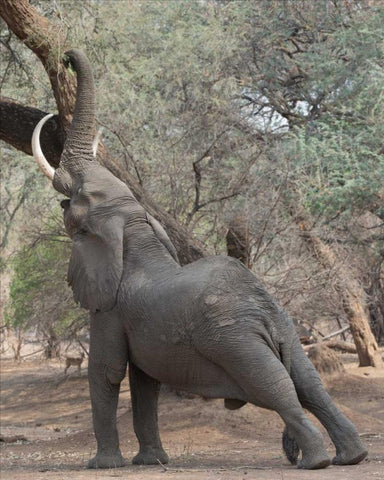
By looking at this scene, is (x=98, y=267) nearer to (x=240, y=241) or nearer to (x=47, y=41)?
(x=47, y=41)

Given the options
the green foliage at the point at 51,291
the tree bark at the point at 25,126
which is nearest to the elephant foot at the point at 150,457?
the tree bark at the point at 25,126

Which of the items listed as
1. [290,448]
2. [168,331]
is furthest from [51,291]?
[290,448]

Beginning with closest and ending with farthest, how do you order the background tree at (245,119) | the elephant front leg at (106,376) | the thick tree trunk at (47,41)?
the elephant front leg at (106,376), the thick tree trunk at (47,41), the background tree at (245,119)

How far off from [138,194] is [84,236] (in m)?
3.25

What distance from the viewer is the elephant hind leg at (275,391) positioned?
21.2ft

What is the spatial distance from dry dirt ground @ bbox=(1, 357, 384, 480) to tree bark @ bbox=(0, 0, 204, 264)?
7.29 feet

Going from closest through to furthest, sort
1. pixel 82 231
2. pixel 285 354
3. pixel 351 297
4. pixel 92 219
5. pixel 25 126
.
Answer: pixel 285 354 → pixel 92 219 → pixel 82 231 → pixel 25 126 → pixel 351 297

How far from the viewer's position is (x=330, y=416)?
6.89 metres

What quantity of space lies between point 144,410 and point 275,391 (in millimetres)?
1656

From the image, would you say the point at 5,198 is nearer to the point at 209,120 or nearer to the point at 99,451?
the point at 209,120

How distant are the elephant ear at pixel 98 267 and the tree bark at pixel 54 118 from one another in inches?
123

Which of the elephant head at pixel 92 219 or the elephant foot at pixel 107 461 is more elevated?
the elephant head at pixel 92 219

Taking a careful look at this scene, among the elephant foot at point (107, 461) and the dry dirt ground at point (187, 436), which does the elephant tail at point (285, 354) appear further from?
the elephant foot at point (107, 461)

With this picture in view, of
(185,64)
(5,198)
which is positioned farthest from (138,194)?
(5,198)
